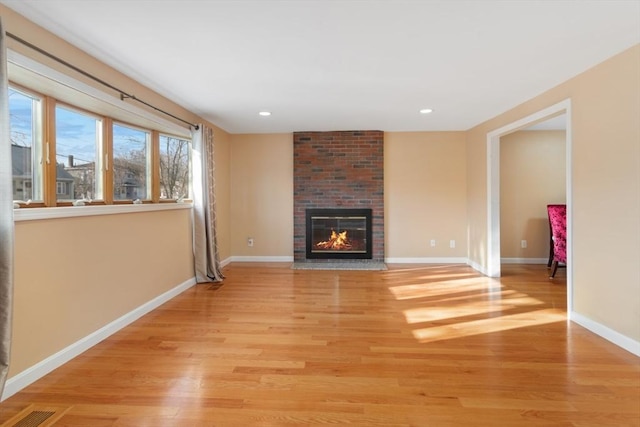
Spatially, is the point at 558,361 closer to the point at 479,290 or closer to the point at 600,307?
the point at 600,307

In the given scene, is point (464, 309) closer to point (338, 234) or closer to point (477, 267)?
point (477, 267)

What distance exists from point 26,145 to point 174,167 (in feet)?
6.45

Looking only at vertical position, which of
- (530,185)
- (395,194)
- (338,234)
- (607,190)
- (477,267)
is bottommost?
(477,267)

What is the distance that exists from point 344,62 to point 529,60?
Result: 149 centimetres

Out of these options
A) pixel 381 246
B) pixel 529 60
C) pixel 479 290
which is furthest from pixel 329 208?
pixel 529 60

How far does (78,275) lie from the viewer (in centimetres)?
251

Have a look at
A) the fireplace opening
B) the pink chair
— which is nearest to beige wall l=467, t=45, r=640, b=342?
the pink chair

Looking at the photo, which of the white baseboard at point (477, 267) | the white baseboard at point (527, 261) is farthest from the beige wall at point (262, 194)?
the white baseboard at point (527, 261)

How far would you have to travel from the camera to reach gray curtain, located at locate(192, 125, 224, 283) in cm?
432

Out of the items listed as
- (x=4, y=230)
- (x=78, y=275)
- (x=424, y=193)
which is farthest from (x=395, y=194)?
(x=4, y=230)

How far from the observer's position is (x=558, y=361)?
2348mm

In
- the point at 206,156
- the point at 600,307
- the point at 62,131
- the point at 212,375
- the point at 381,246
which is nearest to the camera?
the point at 212,375

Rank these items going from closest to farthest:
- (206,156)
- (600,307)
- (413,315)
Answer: (600,307) < (413,315) < (206,156)

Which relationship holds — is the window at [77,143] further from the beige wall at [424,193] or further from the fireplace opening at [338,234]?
the beige wall at [424,193]
